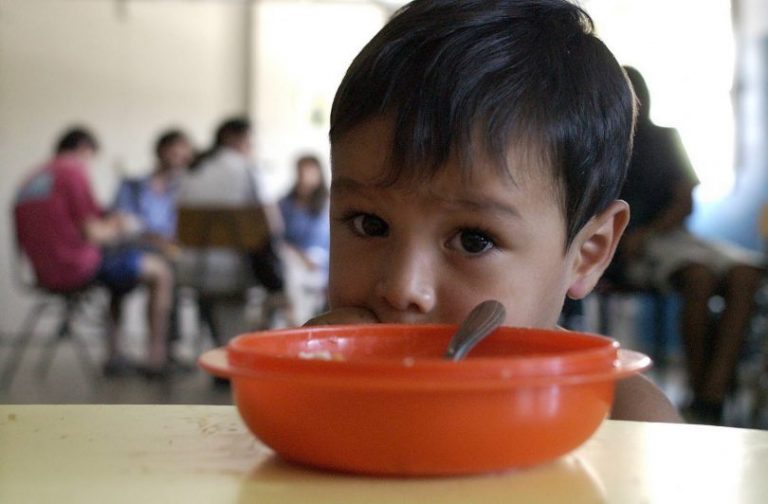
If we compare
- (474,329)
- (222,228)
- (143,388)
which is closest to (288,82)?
(222,228)

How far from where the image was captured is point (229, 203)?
489 centimetres

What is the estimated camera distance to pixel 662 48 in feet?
20.4

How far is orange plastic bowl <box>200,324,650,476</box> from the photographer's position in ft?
1.45

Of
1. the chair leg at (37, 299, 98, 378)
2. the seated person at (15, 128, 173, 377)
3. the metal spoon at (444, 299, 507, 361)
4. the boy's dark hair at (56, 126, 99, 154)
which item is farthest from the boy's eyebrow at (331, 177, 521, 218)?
the boy's dark hair at (56, 126, 99, 154)

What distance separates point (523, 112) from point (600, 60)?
0.13 metres

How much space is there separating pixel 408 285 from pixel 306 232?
4.98 meters

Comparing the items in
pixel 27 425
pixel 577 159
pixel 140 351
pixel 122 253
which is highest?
pixel 577 159

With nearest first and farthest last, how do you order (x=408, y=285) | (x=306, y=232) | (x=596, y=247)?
1. (x=408, y=285)
2. (x=596, y=247)
3. (x=306, y=232)

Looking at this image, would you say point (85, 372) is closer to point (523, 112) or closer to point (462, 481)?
point (523, 112)

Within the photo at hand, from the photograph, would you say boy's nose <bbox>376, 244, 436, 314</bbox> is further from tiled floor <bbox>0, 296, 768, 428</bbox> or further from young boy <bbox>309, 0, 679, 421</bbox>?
tiled floor <bbox>0, 296, 768, 428</bbox>

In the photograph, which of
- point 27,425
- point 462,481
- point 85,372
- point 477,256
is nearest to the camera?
point 462,481

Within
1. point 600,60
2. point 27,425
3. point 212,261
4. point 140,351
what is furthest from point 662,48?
point 27,425

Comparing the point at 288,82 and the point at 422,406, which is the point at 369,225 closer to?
the point at 422,406

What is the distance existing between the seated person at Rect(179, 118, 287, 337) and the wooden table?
4.16 meters
